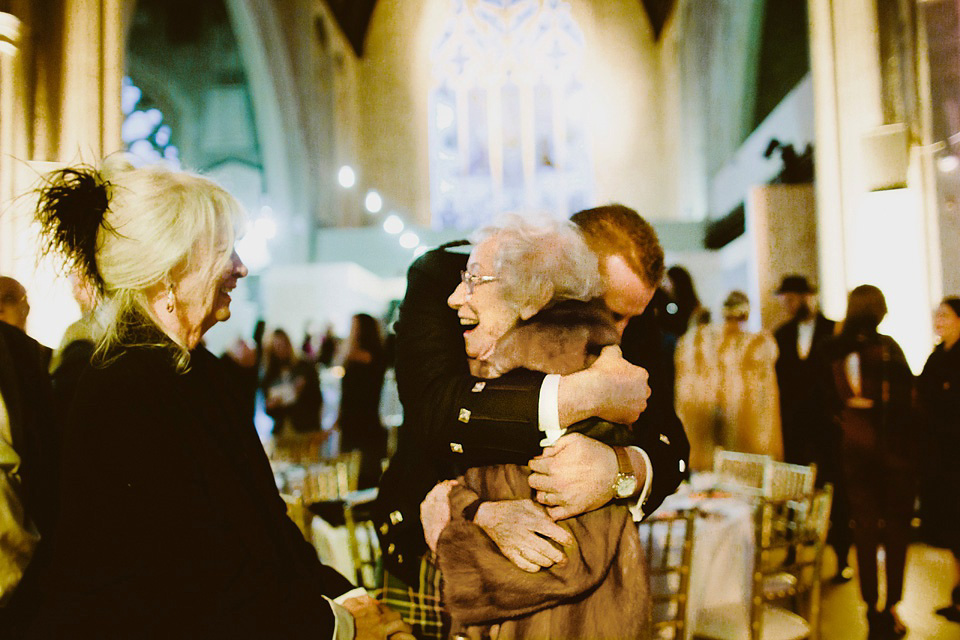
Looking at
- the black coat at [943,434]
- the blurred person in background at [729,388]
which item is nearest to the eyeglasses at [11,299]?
the blurred person in background at [729,388]

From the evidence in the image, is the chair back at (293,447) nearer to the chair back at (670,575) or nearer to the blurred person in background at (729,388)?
the blurred person in background at (729,388)

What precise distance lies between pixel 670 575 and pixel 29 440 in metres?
2.13

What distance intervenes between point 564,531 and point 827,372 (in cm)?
340

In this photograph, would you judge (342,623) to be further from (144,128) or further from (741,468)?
(144,128)

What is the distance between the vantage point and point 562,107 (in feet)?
48.5

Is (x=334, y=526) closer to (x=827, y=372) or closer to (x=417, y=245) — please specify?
(x=827, y=372)

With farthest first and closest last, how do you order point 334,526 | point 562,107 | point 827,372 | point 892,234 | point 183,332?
1. point 562,107
2. point 892,234
3. point 827,372
4. point 334,526
5. point 183,332

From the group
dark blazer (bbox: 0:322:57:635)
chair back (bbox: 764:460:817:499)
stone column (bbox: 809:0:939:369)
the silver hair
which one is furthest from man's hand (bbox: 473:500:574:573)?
stone column (bbox: 809:0:939:369)

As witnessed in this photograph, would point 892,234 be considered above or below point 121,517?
above

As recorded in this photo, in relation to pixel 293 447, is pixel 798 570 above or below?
below

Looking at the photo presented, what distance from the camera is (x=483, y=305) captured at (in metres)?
1.16

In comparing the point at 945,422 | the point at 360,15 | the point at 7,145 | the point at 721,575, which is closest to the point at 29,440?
the point at 721,575

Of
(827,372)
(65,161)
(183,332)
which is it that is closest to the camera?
(183,332)

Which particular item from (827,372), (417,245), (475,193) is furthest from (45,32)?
(475,193)
